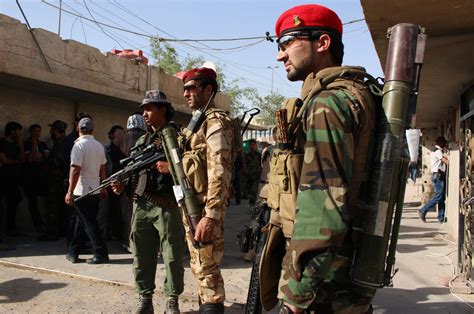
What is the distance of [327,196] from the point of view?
1.53 m

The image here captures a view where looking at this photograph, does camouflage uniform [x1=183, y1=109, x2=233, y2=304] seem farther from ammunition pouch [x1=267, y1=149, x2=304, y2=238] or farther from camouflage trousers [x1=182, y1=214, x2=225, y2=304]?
ammunition pouch [x1=267, y1=149, x2=304, y2=238]

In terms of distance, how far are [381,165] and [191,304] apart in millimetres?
2889

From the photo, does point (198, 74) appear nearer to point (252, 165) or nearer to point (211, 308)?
point (211, 308)

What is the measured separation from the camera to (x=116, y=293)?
4285 millimetres

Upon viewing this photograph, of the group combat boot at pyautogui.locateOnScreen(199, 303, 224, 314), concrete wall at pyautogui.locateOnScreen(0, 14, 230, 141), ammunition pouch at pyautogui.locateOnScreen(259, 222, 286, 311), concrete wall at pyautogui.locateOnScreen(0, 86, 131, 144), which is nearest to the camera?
ammunition pouch at pyautogui.locateOnScreen(259, 222, 286, 311)

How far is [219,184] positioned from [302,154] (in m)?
1.38

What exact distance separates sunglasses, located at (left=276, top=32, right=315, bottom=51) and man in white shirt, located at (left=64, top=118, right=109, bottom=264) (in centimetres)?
379

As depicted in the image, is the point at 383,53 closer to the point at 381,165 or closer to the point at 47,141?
the point at 381,165

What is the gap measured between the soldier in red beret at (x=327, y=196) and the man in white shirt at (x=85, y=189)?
384 centimetres

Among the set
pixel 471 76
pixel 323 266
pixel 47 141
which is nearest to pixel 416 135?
pixel 323 266

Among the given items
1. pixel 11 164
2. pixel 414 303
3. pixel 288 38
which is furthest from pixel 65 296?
pixel 288 38

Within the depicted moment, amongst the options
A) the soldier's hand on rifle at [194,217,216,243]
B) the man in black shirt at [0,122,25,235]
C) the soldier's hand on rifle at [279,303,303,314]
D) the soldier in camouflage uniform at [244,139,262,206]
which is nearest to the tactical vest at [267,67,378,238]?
the soldier's hand on rifle at [279,303,303,314]

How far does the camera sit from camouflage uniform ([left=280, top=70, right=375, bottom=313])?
150 centimetres

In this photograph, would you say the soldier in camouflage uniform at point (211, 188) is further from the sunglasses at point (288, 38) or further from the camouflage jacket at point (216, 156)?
the sunglasses at point (288, 38)
